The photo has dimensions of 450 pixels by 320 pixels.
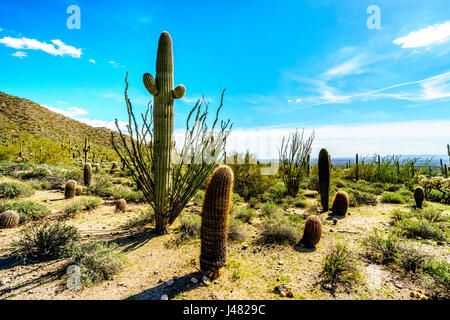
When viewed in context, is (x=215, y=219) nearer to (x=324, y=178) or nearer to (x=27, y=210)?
(x=27, y=210)

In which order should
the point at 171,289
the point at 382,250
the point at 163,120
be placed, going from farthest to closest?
the point at 163,120
the point at 382,250
the point at 171,289

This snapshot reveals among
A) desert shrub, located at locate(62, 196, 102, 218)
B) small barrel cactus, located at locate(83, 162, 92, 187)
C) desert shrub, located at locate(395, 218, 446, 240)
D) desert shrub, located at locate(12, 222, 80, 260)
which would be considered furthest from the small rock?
small barrel cactus, located at locate(83, 162, 92, 187)

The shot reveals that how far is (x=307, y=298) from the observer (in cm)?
304

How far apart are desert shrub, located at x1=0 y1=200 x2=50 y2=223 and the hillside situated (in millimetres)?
22760

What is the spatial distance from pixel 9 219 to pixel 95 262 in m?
3.63

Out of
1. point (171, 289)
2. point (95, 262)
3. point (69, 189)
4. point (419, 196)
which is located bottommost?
point (171, 289)

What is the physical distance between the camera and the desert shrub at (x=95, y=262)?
3326 mm

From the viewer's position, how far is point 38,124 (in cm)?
3020

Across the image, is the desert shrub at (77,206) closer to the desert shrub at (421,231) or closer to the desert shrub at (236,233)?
the desert shrub at (236,233)

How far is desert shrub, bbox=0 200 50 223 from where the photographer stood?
570 centimetres

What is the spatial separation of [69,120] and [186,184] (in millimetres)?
43223

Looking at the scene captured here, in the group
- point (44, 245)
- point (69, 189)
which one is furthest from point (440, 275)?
point (69, 189)
